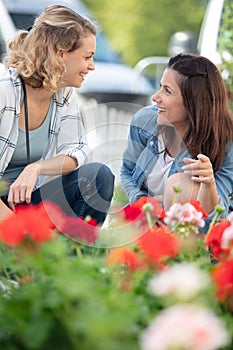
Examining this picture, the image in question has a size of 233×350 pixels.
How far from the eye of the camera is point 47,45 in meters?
3.91

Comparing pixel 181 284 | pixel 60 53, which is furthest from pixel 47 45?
pixel 181 284

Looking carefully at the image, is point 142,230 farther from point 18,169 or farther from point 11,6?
point 11,6

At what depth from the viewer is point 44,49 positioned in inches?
154

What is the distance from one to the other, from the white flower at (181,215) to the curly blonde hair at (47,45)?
4.39ft

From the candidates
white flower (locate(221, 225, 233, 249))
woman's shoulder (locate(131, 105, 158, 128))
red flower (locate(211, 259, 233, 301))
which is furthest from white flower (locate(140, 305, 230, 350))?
woman's shoulder (locate(131, 105, 158, 128))

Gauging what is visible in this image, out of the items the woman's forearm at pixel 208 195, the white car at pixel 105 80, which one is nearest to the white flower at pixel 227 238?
the woman's forearm at pixel 208 195

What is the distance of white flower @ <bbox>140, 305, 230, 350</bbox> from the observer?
1.65 m

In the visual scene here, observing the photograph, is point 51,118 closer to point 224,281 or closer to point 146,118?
point 146,118

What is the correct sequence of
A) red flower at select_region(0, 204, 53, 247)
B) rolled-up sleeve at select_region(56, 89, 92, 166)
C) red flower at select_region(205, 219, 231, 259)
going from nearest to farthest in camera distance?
1. red flower at select_region(0, 204, 53, 247)
2. red flower at select_region(205, 219, 231, 259)
3. rolled-up sleeve at select_region(56, 89, 92, 166)

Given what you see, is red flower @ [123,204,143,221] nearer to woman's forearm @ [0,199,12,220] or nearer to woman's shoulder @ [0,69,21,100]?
woman's forearm @ [0,199,12,220]

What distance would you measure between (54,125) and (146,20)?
55.3ft

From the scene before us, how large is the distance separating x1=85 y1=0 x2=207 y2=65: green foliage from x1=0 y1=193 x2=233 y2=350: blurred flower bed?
59.3ft

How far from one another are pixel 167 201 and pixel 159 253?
160 centimetres

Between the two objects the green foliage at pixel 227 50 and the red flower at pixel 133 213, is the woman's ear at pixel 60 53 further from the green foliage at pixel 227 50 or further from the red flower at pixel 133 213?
the green foliage at pixel 227 50
